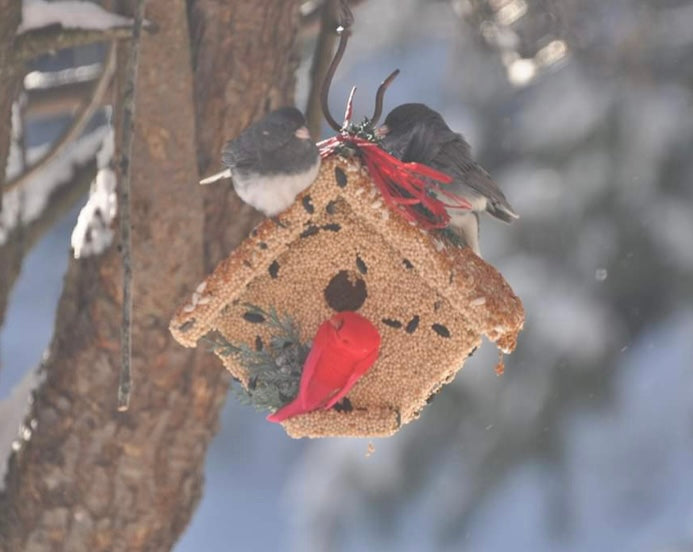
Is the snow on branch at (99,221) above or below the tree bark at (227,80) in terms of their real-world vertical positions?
below

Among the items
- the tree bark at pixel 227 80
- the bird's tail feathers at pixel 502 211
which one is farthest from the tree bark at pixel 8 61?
the bird's tail feathers at pixel 502 211

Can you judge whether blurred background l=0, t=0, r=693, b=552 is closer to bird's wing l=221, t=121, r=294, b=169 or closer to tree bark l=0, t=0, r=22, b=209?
tree bark l=0, t=0, r=22, b=209

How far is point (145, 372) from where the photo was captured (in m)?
2.64

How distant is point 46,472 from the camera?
8.80ft

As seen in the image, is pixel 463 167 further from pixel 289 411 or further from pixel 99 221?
pixel 99 221

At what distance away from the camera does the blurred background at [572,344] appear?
14.9ft

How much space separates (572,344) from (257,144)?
3.21 meters

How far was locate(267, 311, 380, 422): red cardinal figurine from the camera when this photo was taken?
72.1 inches

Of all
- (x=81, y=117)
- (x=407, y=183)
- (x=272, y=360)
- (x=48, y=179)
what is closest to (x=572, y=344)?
(x=48, y=179)

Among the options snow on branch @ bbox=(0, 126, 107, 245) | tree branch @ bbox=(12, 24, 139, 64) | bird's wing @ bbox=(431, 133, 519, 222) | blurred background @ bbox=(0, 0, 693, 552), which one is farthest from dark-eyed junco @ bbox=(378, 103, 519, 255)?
blurred background @ bbox=(0, 0, 693, 552)

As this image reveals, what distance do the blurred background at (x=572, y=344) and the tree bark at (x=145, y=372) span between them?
1.69 m

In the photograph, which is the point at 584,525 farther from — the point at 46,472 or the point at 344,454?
the point at 46,472

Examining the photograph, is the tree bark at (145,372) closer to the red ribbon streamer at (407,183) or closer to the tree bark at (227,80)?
the tree bark at (227,80)

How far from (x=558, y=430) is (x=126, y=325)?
129 inches
